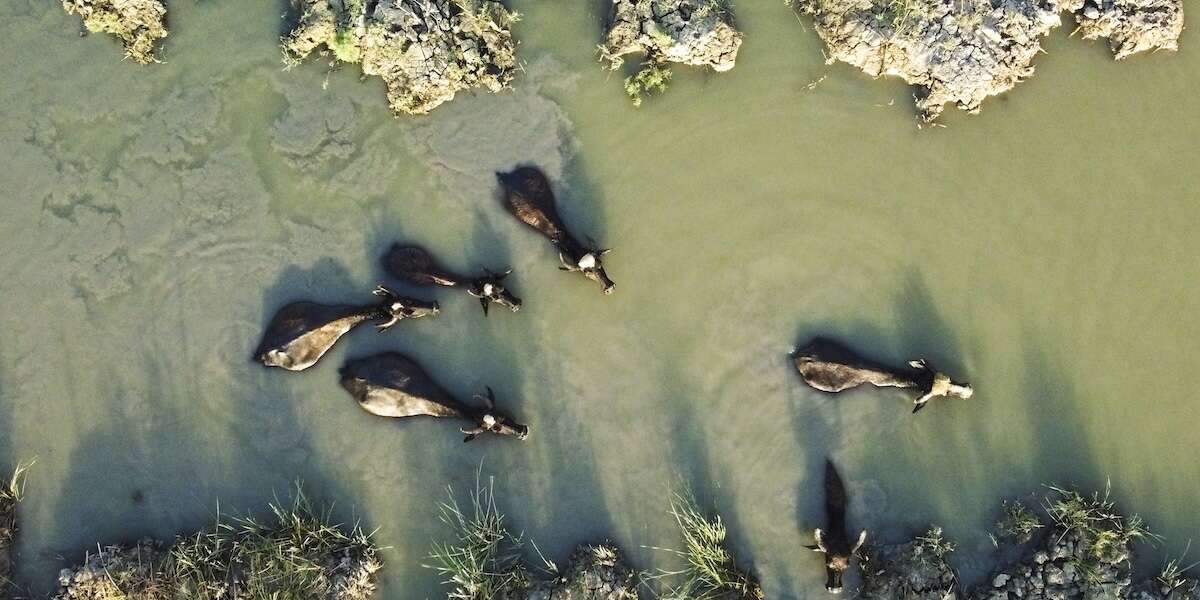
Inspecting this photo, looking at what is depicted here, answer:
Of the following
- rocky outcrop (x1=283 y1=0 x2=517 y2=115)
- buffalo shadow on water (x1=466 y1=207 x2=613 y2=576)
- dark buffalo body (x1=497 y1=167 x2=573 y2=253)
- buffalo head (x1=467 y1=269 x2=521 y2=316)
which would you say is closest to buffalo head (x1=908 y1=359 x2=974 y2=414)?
buffalo shadow on water (x1=466 y1=207 x2=613 y2=576)

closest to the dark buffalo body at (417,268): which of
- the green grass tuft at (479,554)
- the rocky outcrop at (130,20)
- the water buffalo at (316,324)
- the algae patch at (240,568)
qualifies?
the water buffalo at (316,324)

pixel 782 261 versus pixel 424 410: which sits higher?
pixel 782 261

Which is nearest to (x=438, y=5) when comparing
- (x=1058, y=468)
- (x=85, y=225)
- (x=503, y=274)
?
(x=503, y=274)

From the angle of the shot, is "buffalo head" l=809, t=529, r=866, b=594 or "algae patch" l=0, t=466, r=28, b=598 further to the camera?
"algae patch" l=0, t=466, r=28, b=598

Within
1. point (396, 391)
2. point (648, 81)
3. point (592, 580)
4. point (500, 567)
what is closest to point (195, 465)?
point (396, 391)

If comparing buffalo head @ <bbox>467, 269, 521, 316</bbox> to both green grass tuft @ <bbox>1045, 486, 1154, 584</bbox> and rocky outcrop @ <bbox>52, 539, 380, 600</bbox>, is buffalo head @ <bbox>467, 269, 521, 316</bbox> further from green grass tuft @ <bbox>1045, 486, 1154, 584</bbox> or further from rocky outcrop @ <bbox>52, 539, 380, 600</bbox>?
green grass tuft @ <bbox>1045, 486, 1154, 584</bbox>

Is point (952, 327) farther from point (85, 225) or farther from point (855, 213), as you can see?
point (85, 225)
